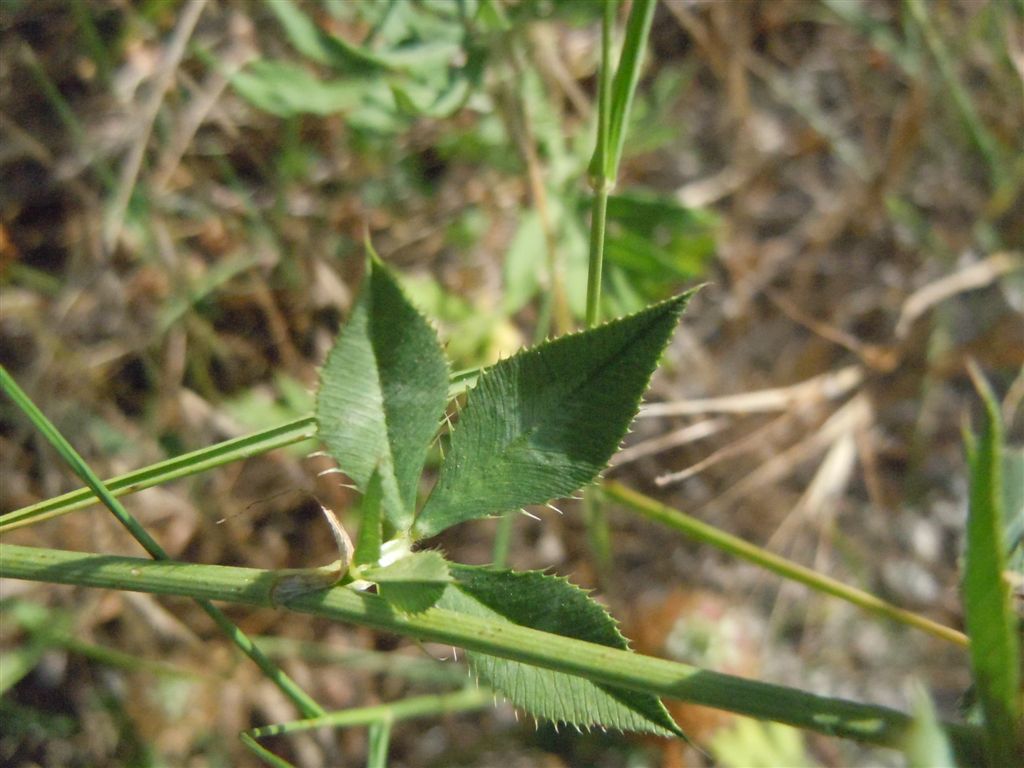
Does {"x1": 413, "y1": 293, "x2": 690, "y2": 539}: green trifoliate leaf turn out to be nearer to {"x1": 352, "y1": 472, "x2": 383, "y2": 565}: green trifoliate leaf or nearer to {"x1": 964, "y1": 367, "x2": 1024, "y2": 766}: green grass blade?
{"x1": 352, "y1": 472, "x2": 383, "y2": 565}: green trifoliate leaf

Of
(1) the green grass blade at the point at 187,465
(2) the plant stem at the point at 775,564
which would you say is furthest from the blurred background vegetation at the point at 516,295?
(1) the green grass blade at the point at 187,465

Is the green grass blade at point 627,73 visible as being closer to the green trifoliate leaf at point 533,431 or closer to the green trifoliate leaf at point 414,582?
the green trifoliate leaf at point 533,431

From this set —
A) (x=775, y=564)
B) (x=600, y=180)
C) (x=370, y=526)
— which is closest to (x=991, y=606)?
(x=370, y=526)

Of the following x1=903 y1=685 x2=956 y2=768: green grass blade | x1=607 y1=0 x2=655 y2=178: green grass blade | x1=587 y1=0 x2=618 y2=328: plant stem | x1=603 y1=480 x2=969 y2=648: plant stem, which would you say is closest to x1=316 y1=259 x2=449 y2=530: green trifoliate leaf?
x1=587 y1=0 x2=618 y2=328: plant stem

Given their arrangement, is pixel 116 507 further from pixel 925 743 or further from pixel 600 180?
pixel 925 743

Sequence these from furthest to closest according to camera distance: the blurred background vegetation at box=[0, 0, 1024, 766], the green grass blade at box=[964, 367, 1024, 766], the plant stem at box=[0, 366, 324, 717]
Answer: the blurred background vegetation at box=[0, 0, 1024, 766] → the plant stem at box=[0, 366, 324, 717] → the green grass blade at box=[964, 367, 1024, 766]

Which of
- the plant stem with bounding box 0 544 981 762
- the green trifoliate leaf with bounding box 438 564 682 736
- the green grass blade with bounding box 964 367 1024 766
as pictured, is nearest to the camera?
the green grass blade with bounding box 964 367 1024 766

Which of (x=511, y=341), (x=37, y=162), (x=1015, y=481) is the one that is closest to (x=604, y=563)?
(x=511, y=341)
